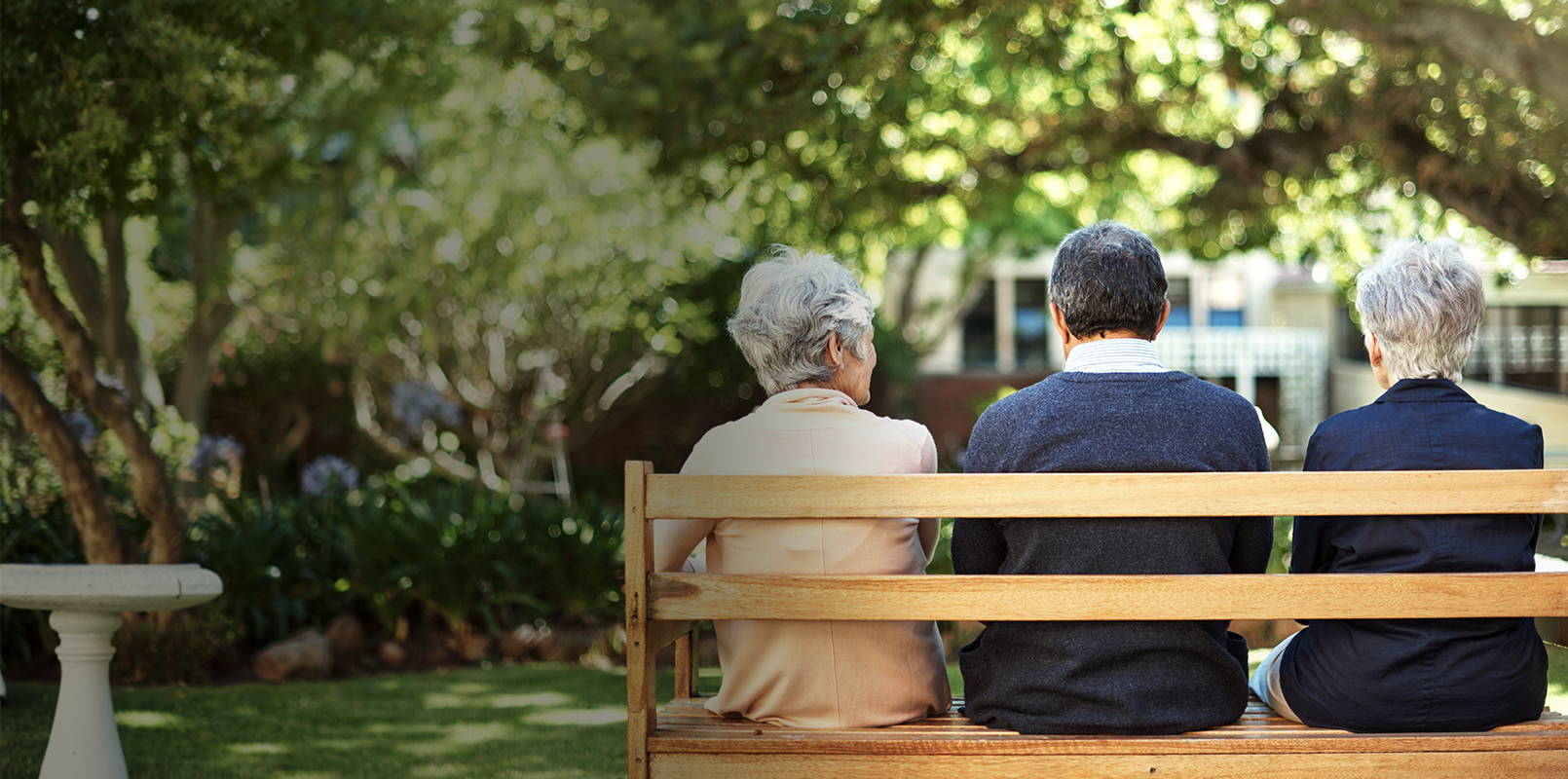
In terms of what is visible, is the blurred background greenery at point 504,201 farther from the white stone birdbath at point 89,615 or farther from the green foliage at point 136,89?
the white stone birdbath at point 89,615

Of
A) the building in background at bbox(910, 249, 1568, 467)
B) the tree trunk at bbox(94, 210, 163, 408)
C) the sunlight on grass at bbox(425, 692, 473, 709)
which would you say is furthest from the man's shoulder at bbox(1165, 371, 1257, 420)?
the building in background at bbox(910, 249, 1568, 467)

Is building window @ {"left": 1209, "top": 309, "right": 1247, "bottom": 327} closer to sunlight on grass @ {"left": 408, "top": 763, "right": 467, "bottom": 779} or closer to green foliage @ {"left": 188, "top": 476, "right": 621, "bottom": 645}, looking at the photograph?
green foliage @ {"left": 188, "top": 476, "right": 621, "bottom": 645}

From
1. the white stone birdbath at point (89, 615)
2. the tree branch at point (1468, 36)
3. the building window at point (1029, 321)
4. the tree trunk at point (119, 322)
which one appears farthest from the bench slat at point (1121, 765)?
the building window at point (1029, 321)

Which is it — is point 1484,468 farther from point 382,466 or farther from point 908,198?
point 382,466

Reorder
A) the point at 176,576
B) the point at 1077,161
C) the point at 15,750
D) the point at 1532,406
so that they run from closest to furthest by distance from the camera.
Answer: the point at 176,576, the point at 15,750, the point at 1077,161, the point at 1532,406

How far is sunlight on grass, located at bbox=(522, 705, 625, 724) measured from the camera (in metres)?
5.68

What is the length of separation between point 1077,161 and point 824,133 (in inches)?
113

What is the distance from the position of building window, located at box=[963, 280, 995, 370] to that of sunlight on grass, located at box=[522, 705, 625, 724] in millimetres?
17486

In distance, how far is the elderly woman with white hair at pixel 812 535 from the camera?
276cm

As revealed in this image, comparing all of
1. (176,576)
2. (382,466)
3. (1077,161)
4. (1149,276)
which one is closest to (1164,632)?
(1149,276)

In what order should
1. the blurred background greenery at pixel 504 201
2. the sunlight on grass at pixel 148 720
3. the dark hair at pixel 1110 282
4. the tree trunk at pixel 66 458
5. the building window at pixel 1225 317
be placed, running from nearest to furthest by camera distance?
the dark hair at pixel 1110 282 → the tree trunk at pixel 66 458 → the sunlight on grass at pixel 148 720 → the blurred background greenery at pixel 504 201 → the building window at pixel 1225 317

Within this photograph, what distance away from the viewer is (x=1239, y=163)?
987cm

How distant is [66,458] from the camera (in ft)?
18.9

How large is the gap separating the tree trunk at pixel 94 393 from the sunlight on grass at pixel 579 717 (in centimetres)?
192
